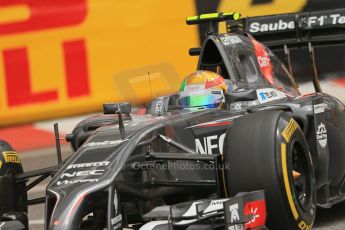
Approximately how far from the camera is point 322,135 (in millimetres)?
5484

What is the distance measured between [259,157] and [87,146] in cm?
106

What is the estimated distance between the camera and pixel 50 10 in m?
10.3

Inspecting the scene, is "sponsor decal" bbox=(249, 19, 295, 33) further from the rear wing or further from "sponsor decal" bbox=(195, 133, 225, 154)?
"sponsor decal" bbox=(195, 133, 225, 154)

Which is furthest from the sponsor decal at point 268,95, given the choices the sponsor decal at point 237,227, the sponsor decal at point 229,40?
the sponsor decal at point 237,227

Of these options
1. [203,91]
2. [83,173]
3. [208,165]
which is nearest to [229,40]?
[203,91]

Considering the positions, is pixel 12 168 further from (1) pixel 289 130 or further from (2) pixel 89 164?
(1) pixel 289 130

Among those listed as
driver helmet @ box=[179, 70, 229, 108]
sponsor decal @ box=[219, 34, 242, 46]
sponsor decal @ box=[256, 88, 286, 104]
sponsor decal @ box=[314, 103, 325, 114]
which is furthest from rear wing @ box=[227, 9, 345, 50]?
sponsor decal @ box=[314, 103, 325, 114]

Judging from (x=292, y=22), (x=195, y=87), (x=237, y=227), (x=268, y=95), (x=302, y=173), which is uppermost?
(x=292, y=22)

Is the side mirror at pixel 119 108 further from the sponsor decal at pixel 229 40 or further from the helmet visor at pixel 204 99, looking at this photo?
the sponsor decal at pixel 229 40

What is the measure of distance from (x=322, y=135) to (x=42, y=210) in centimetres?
307

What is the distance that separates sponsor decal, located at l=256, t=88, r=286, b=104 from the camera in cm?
577

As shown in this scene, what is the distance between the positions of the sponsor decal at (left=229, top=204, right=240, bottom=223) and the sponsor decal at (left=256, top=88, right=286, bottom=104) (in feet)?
5.61

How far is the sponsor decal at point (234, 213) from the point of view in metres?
4.13

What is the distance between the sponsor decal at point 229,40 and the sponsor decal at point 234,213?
2.39m
